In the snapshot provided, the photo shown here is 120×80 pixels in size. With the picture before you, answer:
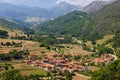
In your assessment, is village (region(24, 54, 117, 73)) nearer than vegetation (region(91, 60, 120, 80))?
No

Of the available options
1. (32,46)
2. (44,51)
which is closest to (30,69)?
(44,51)

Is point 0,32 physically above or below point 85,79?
above

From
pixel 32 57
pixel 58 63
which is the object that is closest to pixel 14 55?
pixel 32 57

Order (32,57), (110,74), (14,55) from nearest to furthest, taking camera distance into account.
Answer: (110,74), (14,55), (32,57)

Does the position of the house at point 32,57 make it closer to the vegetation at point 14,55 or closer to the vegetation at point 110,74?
the vegetation at point 14,55

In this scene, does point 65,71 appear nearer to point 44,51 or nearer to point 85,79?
point 85,79

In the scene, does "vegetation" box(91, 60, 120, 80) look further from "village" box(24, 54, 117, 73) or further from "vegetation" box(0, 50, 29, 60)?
"vegetation" box(0, 50, 29, 60)

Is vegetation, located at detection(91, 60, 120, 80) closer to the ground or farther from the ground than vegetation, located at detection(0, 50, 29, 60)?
closer to the ground

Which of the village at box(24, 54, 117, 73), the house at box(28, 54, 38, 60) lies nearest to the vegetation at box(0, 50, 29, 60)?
the house at box(28, 54, 38, 60)

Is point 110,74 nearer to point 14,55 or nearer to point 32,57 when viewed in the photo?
point 14,55

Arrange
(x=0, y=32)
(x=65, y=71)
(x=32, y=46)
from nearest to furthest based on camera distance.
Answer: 1. (x=65, y=71)
2. (x=32, y=46)
3. (x=0, y=32)

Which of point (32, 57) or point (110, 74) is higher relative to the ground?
point (110, 74)
